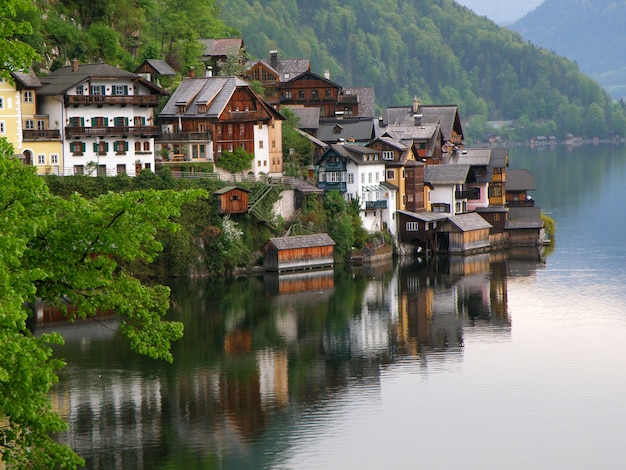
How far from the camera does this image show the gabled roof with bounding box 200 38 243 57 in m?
100

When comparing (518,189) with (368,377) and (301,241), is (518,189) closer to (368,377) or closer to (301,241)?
(301,241)

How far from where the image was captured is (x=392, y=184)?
81.1m

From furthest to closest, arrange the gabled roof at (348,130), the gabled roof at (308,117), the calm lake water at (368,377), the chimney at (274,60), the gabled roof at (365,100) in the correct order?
the chimney at (274,60) → the gabled roof at (365,100) → the gabled roof at (308,117) → the gabled roof at (348,130) → the calm lake water at (368,377)

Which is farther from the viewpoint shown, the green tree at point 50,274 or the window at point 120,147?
the window at point 120,147

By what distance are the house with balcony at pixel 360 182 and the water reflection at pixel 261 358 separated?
5452mm

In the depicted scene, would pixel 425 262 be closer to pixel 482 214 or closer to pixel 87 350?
pixel 482 214

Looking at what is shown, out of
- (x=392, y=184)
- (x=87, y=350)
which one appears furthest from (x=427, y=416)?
(x=392, y=184)

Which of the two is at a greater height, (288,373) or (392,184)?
(392,184)

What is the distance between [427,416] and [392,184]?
40610 millimetres

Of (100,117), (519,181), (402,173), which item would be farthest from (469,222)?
(100,117)

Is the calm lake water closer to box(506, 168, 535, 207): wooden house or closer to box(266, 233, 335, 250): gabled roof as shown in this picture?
box(266, 233, 335, 250): gabled roof

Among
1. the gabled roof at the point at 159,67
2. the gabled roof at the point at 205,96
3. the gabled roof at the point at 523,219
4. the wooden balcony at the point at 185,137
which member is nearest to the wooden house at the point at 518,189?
the gabled roof at the point at 523,219

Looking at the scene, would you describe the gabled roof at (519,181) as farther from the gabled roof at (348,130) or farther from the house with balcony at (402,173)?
the gabled roof at (348,130)

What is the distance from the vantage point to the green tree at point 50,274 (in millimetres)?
22984
